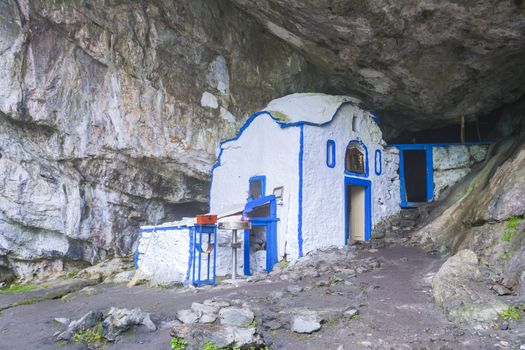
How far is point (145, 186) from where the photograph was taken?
1559 cm

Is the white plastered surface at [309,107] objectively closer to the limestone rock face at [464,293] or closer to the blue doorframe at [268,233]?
the blue doorframe at [268,233]

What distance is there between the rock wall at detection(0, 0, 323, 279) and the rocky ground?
348 centimetres

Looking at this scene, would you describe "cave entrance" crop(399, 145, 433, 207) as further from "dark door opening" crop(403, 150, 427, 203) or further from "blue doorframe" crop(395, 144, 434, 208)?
"blue doorframe" crop(395, 144, 434, 208)

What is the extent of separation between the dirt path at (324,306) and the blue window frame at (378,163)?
13.2 feet

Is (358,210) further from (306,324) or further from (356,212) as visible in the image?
(306,324)

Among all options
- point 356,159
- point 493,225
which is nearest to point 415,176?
point 356,159

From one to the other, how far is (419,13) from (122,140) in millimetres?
9674

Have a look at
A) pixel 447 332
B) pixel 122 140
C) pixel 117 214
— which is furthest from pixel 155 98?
pixel 447 332

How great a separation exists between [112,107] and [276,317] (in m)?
9.73

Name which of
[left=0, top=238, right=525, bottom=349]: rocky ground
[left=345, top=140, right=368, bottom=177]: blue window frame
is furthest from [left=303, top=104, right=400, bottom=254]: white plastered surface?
[left=0, top=238, right=525, bottom=349]: rocky ground

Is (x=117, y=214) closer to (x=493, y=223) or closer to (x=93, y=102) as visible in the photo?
(x=93, y=102)

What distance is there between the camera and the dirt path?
20.4ft

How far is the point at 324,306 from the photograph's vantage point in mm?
7773

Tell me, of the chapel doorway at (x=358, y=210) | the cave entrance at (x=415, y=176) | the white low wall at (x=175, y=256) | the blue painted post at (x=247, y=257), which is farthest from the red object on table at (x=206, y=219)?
the cave entrance at (x=415, y=176)
